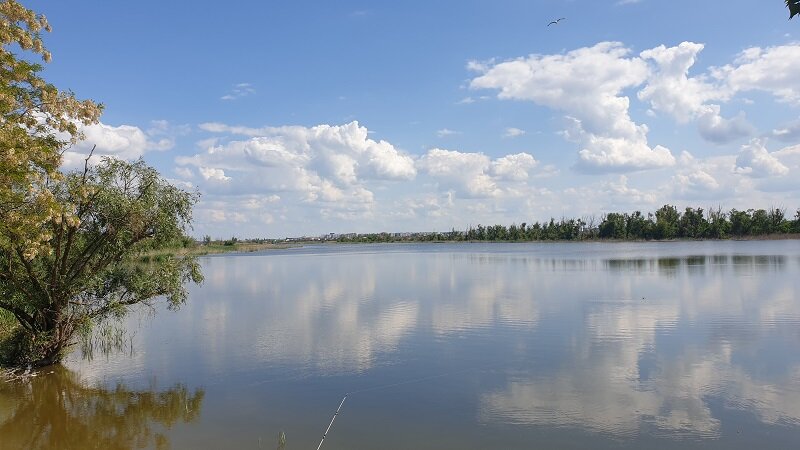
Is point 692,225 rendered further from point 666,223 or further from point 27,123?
point 27,123

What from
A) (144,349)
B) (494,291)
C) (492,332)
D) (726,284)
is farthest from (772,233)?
(144,349)

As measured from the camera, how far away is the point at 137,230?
1597cm

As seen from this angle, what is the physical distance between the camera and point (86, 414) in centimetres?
1262

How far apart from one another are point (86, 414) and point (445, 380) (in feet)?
26.9

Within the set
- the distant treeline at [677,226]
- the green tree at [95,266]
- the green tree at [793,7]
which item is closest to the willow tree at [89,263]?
the green tree at [95,266]

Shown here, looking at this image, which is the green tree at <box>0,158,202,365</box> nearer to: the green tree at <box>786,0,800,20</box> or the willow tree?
the willow tree

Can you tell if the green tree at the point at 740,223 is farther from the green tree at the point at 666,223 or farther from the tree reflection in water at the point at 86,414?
the tree reflection in water at the point at 86,414

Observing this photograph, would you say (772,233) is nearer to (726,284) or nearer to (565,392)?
(726,284)

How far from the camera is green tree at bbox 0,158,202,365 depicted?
588 inches

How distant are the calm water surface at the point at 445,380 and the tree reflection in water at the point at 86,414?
5cm

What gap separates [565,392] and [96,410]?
10.5m

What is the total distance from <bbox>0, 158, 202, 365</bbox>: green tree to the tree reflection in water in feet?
5.35

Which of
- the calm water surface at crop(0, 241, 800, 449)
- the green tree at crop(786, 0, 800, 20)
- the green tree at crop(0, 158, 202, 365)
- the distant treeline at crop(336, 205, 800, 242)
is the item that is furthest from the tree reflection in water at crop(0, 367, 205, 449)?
the distant treeline at crop(336, 205, 800, 242)

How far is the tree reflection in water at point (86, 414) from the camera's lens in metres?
11.2
